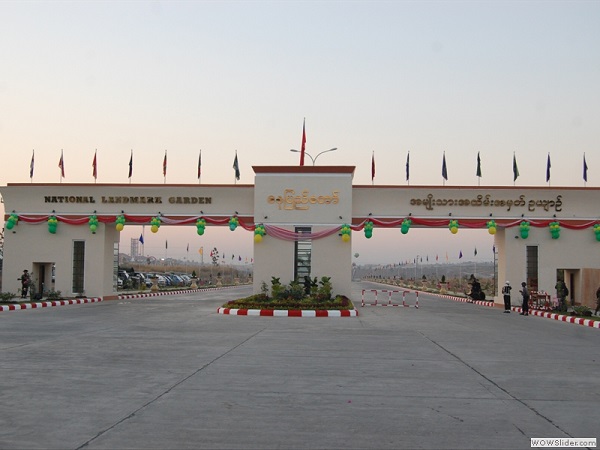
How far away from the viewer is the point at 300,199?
30984 millimetres

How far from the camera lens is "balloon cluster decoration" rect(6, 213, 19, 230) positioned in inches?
1287

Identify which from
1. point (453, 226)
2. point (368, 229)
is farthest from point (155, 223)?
point (453, 226)

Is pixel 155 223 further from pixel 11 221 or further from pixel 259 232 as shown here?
pixel 11 221

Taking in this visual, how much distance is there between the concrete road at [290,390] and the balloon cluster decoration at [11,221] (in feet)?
58.1

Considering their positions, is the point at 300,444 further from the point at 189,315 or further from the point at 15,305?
the point at 15,305

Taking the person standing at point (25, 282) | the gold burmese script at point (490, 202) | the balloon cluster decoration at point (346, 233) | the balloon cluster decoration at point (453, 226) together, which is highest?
the gold burmese script at point (490, 202)

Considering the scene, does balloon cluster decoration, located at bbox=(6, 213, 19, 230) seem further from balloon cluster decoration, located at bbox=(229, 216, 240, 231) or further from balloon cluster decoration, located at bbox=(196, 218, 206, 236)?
balloon cluster decoration, located at bbox=(229, 216, 240, 231)

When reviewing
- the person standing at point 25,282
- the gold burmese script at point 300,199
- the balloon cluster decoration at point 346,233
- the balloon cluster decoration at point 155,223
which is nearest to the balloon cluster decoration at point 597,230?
the balloon cluster decoration at point 346,233

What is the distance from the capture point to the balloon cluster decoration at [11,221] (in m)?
32.7

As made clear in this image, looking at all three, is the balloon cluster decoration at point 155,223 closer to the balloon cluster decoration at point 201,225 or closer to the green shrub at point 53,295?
the balloon cluster decoration at point 201,225

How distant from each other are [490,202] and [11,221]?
2466 centimetres

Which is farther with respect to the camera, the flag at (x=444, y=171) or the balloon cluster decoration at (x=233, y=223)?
the flag at (x=444, y=171)

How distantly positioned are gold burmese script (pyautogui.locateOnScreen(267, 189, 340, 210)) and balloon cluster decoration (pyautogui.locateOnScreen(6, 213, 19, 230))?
1345 cm

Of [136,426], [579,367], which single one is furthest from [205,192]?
[136,426]
